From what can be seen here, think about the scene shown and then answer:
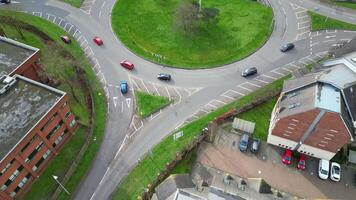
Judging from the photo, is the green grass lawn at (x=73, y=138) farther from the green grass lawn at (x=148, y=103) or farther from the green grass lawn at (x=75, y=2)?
the green grass lawn at (x=75, y=2)

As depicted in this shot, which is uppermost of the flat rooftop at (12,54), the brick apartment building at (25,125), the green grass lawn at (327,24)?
the green grass lawn at (327,24)

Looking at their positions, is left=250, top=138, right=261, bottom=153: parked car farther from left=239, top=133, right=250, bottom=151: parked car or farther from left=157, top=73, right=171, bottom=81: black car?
left=157, top=73, right=171, bottom=81: black car

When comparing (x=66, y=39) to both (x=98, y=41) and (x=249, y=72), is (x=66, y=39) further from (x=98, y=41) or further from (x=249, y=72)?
(x=249, y=72)

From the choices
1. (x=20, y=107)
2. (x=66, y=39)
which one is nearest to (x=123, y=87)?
(x=20, y=107)

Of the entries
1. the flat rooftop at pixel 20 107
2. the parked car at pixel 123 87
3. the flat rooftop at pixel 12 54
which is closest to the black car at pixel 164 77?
the parked car at pixel 123 87

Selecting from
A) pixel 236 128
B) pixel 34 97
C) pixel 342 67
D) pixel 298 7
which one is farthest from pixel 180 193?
pixel 298 7

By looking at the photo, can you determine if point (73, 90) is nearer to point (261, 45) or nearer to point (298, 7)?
point (261, 45)
